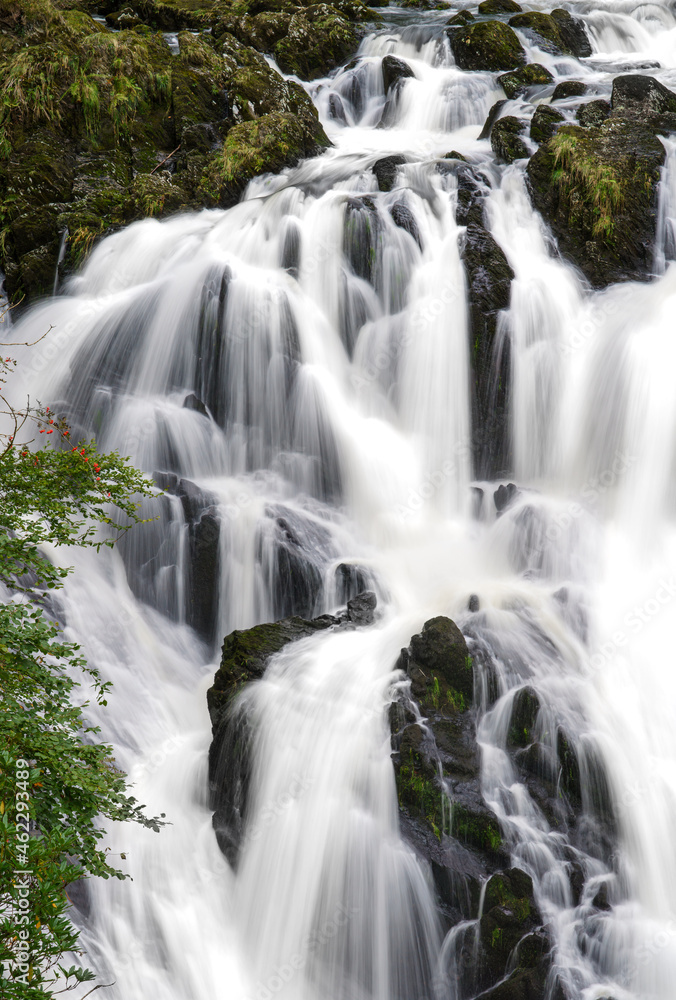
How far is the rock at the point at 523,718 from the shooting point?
6.79 metres

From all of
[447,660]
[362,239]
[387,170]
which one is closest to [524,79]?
[387,170]

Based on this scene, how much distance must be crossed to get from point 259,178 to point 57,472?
9869 mm

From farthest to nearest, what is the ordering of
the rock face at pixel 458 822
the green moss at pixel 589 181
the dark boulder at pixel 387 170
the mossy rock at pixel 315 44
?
the mossy rock at pixel 315 44 → the dark boulder at pixel 387 170 → the green moss at pixel 589 181 → the rock face at pixel 458 822

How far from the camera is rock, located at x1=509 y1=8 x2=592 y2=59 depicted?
59.1 feet

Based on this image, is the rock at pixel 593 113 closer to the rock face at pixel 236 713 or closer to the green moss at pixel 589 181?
the green moss at pixel 589 181

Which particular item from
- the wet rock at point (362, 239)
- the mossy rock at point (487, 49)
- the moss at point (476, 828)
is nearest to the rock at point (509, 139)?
the wet rock at point (362, 239)

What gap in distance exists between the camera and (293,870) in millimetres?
6273

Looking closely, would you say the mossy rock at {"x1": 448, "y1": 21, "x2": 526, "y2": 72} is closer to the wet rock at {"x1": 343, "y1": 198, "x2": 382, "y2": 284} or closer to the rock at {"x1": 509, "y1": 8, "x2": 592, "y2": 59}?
the rock at {"x1": 509, "y1": 8, "x2": 592, "y2": 59}

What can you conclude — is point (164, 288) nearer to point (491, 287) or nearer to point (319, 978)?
point (491, 287)

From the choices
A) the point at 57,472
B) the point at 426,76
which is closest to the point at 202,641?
the point at 57,472

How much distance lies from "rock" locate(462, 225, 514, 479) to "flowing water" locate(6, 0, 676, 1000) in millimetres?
151

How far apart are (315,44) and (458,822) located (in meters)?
17.5

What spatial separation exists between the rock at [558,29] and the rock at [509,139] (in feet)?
18.6

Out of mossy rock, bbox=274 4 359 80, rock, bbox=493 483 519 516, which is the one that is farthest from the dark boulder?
mossy rock, bbox=274 4 359 80
